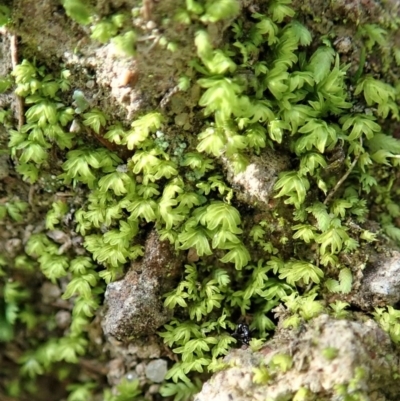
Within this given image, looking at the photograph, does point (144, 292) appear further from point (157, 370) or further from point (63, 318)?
point (63, 318)

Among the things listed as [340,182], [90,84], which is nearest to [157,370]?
[340,182]

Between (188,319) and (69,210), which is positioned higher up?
(69,210)

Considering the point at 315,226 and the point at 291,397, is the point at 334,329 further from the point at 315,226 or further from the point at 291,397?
the point at 315,226

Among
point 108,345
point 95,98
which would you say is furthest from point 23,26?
point 108,345

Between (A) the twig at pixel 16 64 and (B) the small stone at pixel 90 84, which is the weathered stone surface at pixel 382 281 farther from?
(A) the twig at pixel 16 64

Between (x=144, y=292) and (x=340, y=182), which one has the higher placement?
(x=340, y=182)

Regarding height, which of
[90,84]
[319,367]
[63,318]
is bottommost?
[63,318]
